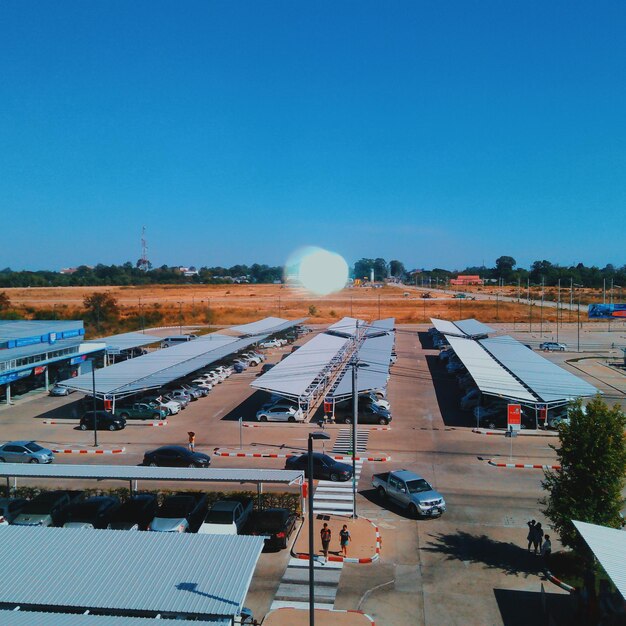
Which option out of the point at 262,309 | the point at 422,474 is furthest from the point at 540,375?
the point at 262,309

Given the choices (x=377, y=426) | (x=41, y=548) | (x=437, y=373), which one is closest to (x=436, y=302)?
(x=437, y=373)

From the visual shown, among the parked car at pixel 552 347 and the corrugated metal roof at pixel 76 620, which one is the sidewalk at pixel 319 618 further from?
the parked car at pixel 552 347

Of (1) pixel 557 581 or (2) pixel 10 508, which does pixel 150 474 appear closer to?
(2) pixel 10 508

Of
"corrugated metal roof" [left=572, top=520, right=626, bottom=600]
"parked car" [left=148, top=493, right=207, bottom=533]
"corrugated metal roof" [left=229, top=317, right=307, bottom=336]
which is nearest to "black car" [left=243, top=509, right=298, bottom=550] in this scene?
"parked car" [left=148, top=493, right=207, bottom=533]

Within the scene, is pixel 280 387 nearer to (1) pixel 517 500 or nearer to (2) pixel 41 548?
(1) pixel 517 500

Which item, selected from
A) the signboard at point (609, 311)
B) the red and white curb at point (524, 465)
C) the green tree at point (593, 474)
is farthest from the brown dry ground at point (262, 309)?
the green tree at point (593, 474)

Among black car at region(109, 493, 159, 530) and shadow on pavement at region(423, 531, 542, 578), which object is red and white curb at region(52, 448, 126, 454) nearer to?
black car at region(109, 493, 159, 530)

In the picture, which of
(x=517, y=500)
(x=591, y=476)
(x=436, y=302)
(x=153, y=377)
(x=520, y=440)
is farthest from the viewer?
(x=436, y=302)
